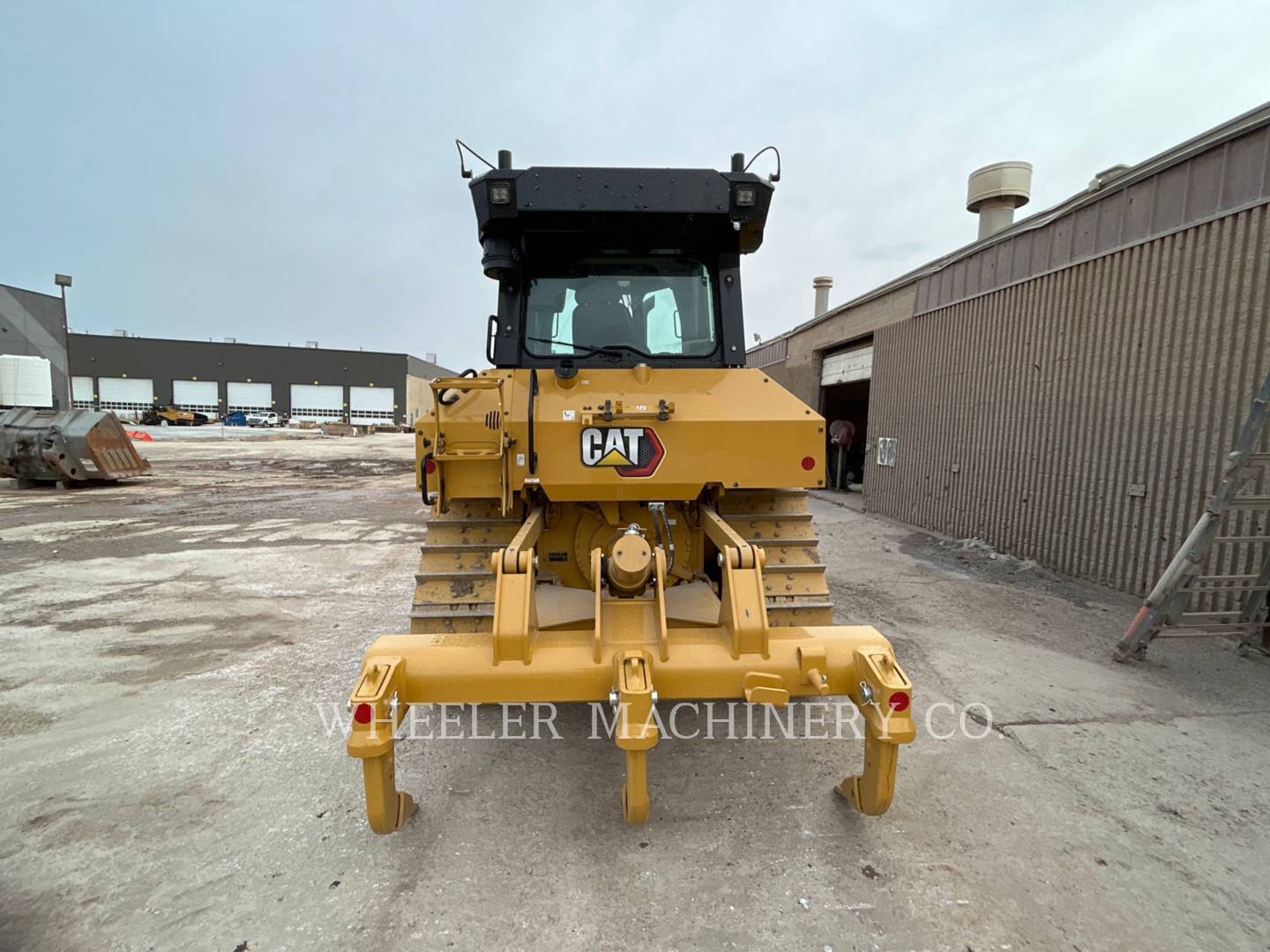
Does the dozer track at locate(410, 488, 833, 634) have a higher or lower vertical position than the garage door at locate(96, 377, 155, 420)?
lower

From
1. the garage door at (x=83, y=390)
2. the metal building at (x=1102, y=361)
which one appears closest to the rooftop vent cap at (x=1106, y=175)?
the metal building at (x=1102, y=361)

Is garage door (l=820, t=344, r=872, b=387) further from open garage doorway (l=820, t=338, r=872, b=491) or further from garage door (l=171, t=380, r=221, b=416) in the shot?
garage door (l=171, t=380, r=221, b=416)

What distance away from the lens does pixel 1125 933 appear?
2.13 m

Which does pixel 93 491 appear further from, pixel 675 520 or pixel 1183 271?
pixel 1183 271

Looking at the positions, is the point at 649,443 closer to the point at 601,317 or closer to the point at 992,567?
the point at 601,317

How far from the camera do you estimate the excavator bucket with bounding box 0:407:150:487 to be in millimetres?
13016

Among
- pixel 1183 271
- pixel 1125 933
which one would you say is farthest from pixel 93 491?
pixel 1183 271

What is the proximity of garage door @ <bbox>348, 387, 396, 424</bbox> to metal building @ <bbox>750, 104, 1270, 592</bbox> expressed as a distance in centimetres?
6286

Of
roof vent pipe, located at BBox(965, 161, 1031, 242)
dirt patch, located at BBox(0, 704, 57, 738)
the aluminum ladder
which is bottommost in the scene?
dirt patch, located at BBox(0, 704, 57, 738)

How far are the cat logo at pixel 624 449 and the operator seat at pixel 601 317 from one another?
864mm

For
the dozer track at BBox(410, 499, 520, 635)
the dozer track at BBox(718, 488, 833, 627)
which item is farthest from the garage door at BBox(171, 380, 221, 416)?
the dozer track at BBox(718, 488, 833, 627)

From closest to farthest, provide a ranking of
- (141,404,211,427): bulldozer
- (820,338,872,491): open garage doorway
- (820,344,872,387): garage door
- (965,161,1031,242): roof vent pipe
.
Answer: (965,161,1031,242): roof vent pipe, (820,344,872,387): garage door, (820,338,872,491): open garage doorway, (141,404,211,427): bulldozer

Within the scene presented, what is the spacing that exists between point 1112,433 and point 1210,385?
40.0 inches

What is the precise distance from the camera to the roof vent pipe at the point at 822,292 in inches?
734
